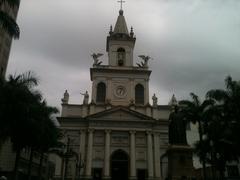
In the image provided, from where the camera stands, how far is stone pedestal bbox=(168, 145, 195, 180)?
617 inches

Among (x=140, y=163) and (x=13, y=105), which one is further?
(x=140, y=163)

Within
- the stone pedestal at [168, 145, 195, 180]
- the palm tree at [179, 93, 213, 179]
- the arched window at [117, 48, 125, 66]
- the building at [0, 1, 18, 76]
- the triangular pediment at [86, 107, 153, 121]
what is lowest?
the stone pedestal at [168, 145, 195, 180]

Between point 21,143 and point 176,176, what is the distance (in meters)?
13.8

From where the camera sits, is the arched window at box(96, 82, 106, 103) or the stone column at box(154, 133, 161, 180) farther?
the arched window at box(96, 82, 106, 103)

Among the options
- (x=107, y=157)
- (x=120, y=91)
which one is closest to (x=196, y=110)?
(x=107, y=157)

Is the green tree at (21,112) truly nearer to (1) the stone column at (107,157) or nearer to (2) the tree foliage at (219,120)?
(2) the tree foliage at (219,120)

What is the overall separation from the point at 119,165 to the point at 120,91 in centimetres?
1075

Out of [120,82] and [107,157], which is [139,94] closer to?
[120,82]

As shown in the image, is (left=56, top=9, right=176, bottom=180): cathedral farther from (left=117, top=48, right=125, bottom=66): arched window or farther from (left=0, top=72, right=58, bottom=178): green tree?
(left=0, top=72, right=58, bottom=178): green tree

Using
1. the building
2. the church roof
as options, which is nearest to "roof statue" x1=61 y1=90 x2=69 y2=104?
the building

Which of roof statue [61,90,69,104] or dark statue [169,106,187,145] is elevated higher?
roof statue [61,90,69,104]

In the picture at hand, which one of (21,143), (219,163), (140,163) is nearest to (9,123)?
(21,143)

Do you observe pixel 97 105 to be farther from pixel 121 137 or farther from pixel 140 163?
pixel 140 163

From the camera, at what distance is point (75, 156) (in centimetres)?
4256
